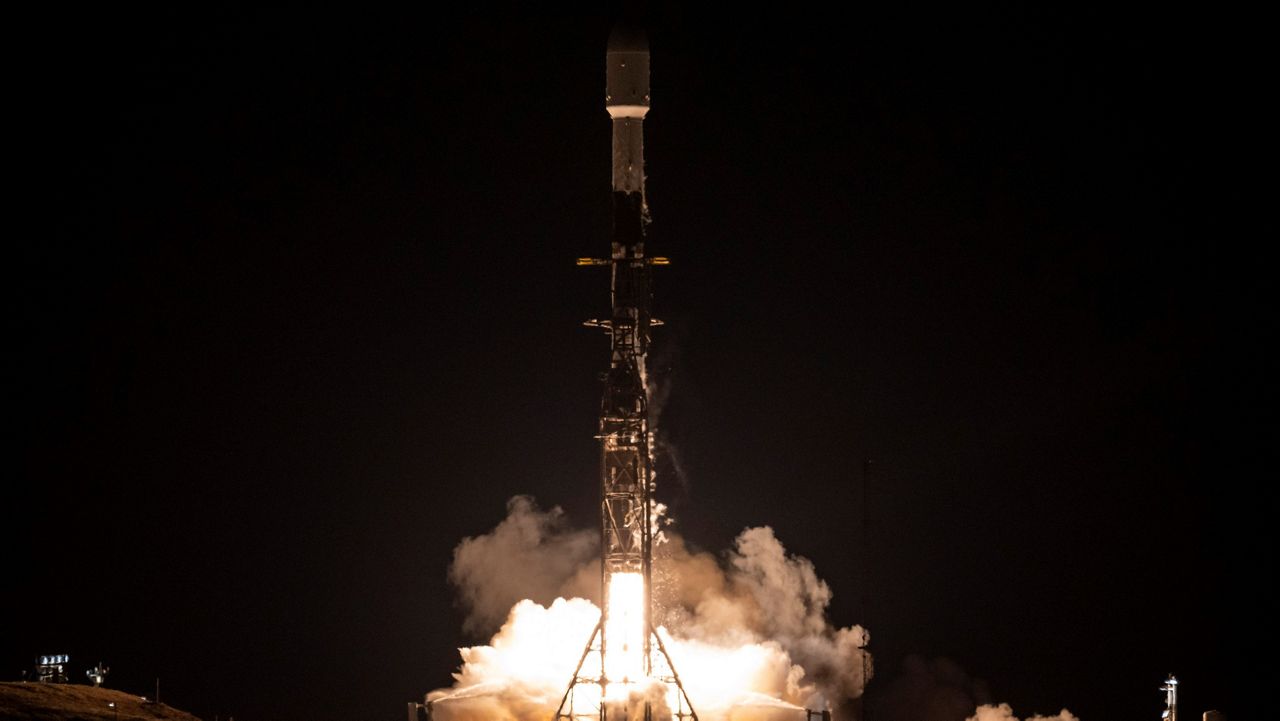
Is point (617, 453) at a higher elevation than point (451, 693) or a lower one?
higher

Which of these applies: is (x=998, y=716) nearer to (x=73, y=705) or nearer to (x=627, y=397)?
(x=627, y=397)

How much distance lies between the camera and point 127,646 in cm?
7119

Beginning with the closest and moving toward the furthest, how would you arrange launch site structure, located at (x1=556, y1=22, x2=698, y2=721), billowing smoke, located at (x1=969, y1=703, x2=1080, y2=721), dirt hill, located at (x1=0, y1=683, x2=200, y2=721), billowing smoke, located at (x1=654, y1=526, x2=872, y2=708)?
dirt hill, located at (x1=0, y1=683, x2=200, y2=721), launch site structure, located at (x1=556, y1=22, x2=698, y2=721), billowing smoke, located at (x1=654, y1=526, x2=872, y2=708), billowing smoke, located at (x1=969, y1=703, x2=1080, y2=721)

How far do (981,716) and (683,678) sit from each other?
7.52 metres

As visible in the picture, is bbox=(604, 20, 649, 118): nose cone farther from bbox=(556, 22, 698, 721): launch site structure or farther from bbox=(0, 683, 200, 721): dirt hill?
bbox=(0, 683, 200, 721): dirt hill

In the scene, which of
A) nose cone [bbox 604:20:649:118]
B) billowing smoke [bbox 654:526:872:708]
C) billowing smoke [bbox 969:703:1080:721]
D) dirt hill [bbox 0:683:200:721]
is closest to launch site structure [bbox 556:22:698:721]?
nose cone [bbox 604:20:649:118]

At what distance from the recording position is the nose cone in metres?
53.8

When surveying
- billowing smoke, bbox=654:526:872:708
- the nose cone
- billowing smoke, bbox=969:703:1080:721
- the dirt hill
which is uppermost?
the nose cone

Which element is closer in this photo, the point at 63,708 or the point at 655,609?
the point at 63,708

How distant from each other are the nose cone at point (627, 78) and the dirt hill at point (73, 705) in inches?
591

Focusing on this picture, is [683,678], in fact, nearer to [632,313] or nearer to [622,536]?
[622,536]

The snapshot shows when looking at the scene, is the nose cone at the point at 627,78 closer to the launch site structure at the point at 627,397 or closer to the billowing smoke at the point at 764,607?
the launch site structure at the point at 627,397

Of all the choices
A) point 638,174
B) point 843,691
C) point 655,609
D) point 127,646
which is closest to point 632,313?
point 638,174

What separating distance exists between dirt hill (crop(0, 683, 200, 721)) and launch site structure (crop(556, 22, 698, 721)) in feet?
26.9
